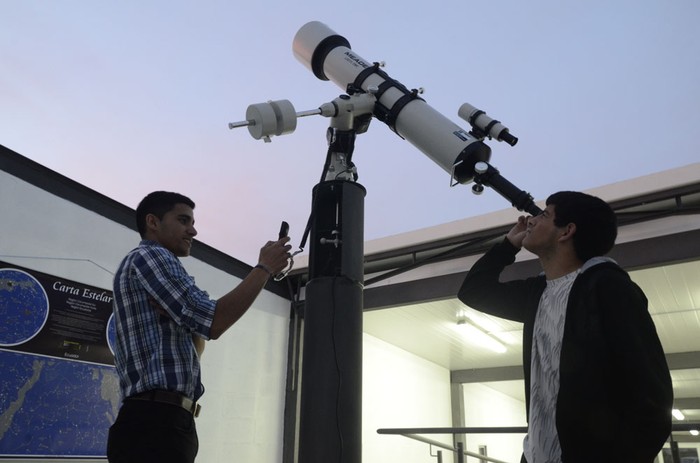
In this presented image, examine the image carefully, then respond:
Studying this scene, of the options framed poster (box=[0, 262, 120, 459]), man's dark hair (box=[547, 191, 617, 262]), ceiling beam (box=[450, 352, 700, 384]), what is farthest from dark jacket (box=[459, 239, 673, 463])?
ceiling beam (box=[450, 352, 700, 384])

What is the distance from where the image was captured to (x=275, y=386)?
496 cm

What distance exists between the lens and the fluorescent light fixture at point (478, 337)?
20.3ft

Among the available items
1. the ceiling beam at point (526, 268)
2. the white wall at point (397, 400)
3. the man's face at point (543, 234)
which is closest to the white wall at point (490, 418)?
the white wall at point (397, 400)

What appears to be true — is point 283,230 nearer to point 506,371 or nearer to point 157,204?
→ point 157,204

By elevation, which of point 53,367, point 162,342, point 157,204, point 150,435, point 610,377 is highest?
point 157,204

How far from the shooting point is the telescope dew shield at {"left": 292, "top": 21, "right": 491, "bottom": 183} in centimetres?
192

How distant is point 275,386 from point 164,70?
3156mm

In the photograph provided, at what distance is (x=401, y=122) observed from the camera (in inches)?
83.4

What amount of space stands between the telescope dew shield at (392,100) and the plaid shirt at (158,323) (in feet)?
3.38

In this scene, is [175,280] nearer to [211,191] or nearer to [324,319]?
[324,319]

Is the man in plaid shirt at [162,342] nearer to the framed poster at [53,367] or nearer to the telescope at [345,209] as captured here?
the telescope at [345,209]

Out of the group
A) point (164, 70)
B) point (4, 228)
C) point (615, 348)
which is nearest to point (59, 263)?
point (4, 228)

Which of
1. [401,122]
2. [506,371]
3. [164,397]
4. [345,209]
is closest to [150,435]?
[164,397]

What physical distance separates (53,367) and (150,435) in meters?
2.23
